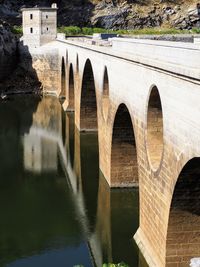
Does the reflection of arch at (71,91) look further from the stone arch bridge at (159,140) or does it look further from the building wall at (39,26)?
the stone arch bridge at (159,140)

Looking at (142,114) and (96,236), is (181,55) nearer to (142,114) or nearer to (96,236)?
(142,114)

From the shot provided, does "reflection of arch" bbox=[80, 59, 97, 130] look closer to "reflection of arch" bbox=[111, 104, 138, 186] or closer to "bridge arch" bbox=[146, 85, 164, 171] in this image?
"reflection of arch" bbox=[111, 104, 138, 186]

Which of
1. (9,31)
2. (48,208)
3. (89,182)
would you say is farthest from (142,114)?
(9,31)

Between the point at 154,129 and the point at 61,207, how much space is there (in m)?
8.05

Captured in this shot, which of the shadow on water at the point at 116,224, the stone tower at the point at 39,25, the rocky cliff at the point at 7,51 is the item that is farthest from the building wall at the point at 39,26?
the shadow on water at the point at 116,224

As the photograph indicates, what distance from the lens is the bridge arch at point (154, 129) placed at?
56.4ft

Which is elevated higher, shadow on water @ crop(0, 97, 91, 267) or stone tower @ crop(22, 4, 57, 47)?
stone tower @ crop(22, 4, 57, 47)

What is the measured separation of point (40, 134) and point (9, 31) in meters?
22.7

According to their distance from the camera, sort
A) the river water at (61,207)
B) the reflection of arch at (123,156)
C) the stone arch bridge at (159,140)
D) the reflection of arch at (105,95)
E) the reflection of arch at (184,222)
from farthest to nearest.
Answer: the reflection of arch at (105,95), the reflection of arch at (123,156), the river water at (61,207), the reflection of arch at (184,222), the stone arch bridge at (159,140)

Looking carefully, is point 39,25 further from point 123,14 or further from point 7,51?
point 123,14

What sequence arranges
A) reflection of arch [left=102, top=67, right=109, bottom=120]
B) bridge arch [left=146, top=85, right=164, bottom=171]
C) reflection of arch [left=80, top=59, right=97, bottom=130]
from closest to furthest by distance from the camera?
bridge arch [left=146, top=85, right=164, bottom=171]
reflection of arch [left=102, top=67, right=109, bottom=120]
reflection of arch [left=80, top=59, right=97, bottom=130]

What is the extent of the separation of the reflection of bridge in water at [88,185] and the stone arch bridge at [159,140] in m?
0.91

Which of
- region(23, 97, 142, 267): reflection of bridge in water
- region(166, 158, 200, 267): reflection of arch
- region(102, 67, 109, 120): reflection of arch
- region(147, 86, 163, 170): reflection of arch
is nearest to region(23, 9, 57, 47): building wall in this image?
region(23, 97, 142, 267): reflection of bridge in water

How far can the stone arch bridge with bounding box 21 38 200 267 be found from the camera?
1374cm
